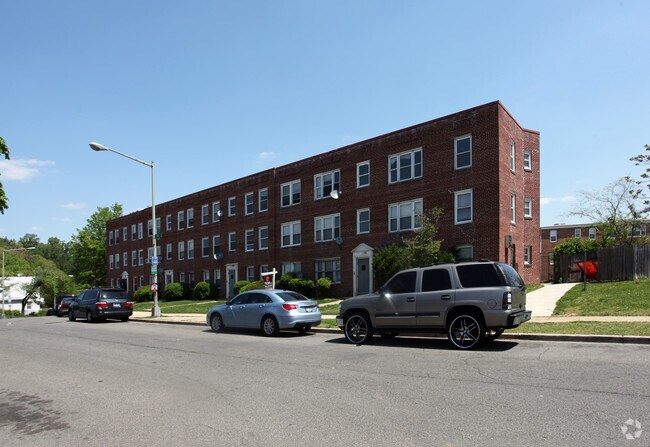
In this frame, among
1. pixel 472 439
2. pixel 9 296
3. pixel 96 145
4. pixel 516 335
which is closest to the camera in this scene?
pixel 472 439

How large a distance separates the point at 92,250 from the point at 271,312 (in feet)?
218

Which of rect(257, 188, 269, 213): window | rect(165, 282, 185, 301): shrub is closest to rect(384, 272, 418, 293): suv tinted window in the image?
rect(257, 188, 269, 213): window

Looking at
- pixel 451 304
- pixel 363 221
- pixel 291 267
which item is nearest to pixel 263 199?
pixel 291 267

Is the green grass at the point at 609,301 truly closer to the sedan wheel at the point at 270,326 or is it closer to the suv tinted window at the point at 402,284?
the suv tinted window at the point at 402,284

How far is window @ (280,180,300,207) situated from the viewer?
3512 centimetres

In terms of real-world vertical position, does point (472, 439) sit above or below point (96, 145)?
below

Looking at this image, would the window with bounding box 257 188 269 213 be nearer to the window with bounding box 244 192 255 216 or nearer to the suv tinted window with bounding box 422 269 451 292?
the window with bounding box 244 192 255 216

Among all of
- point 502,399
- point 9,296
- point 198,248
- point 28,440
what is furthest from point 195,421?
point 9,296

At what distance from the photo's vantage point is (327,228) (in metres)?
32.5

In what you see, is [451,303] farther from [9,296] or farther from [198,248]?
[9,296]

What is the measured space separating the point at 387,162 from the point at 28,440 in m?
25.3

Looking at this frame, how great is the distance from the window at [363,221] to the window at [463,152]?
6.56 meters

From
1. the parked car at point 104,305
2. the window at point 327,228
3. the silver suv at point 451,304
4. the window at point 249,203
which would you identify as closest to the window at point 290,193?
the window at point 327,228

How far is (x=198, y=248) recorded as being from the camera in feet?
148
